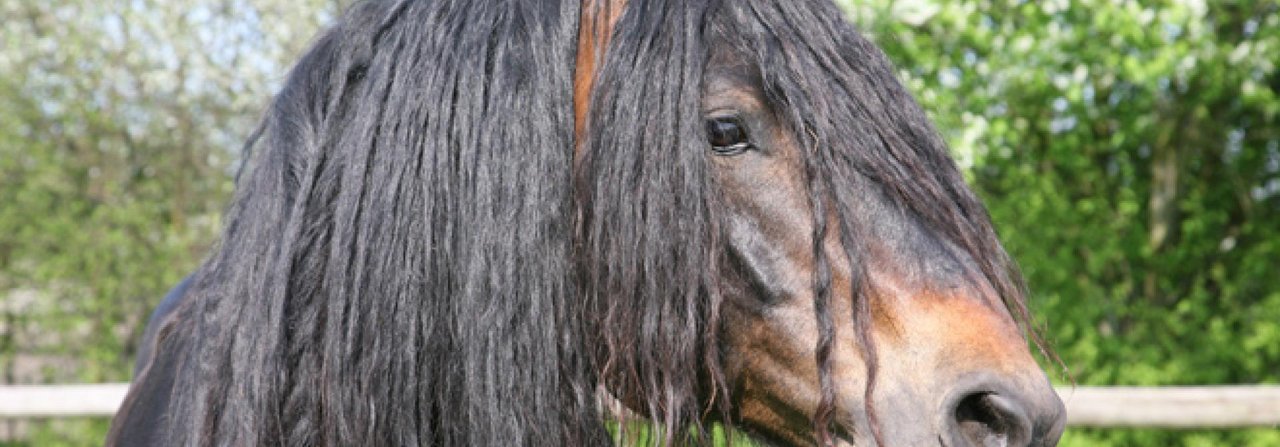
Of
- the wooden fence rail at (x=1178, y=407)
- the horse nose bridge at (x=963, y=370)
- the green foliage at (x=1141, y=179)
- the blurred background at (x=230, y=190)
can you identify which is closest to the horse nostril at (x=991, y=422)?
the horse nose bridge at (x=963, y=370)

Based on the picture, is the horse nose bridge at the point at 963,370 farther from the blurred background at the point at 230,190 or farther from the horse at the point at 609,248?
the blurred background at the point at 230,190

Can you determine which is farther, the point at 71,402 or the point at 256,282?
the point at 71,402

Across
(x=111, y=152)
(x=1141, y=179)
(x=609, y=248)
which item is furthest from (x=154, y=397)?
(x=1141, y=179)

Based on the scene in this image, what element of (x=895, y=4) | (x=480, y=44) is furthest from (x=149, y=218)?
(x=480, y=44)

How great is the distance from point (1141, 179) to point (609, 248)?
7.48 m

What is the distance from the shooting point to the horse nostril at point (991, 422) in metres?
1.17

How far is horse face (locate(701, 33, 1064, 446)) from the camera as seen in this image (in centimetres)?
121

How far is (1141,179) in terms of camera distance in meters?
Result: 7.86

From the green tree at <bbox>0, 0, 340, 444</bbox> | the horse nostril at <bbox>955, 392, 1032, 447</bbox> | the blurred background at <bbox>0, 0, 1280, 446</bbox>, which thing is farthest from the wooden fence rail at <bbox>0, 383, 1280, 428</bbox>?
the green tree at <bbox>0, 0, 340, 444</bbox>

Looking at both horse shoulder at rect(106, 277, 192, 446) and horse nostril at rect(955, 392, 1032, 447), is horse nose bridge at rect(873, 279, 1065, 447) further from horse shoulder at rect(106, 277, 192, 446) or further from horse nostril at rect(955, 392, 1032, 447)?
horse shoulder at rect(106, 277, 192, 446)

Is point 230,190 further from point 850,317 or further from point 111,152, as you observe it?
point 850,317

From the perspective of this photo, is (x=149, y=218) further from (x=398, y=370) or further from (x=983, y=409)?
(x=983, y=409)

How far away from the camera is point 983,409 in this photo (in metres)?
1.21

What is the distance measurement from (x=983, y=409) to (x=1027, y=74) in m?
3.96
